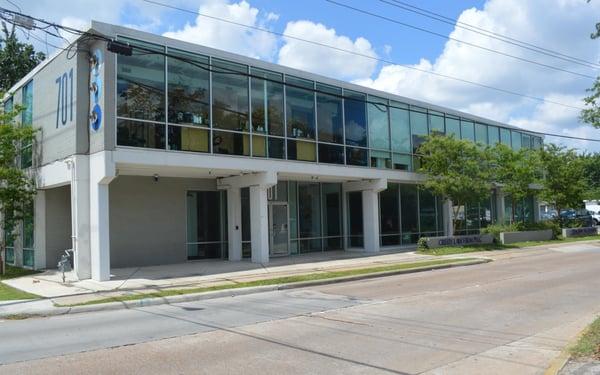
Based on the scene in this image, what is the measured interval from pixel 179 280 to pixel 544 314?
10349 millimetres

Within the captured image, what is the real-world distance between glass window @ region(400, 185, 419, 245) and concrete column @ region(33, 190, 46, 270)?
17106 millimetres

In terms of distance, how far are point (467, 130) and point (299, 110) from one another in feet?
46.2

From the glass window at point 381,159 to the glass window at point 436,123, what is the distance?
3.99 metres

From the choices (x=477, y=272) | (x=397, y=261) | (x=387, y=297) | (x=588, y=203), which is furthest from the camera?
(x=588, y=203)

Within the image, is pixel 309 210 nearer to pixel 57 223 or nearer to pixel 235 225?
pixel 235 225

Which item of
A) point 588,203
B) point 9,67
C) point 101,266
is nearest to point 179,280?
point 101,266

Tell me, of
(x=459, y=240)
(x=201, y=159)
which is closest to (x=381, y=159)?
(x=459, y=240)

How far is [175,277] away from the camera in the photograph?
17.4 meters

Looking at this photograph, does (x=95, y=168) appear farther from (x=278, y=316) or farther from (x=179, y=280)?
(x=278, y=316)

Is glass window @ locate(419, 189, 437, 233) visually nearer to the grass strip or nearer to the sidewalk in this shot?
the sidewalk

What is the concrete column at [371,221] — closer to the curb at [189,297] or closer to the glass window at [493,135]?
the curb at [189,297]

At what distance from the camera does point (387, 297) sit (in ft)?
42.9

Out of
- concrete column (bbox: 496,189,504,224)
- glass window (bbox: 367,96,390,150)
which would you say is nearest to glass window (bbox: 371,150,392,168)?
glass window (bbox: 367,96,390,150)

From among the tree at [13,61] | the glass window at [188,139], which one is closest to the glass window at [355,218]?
the glass window at [188,139]
